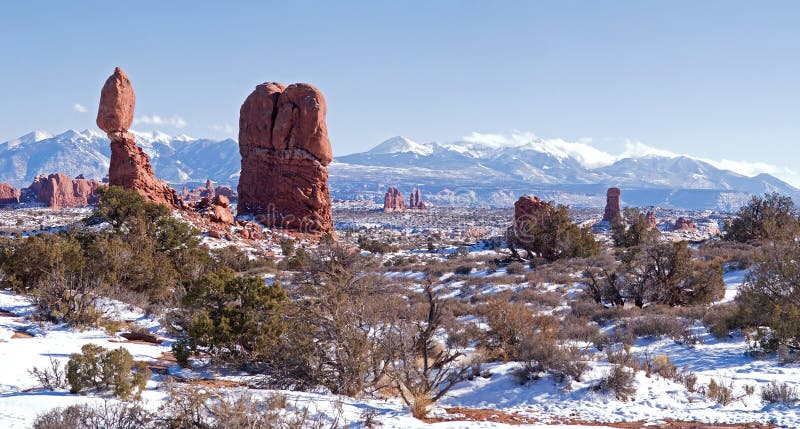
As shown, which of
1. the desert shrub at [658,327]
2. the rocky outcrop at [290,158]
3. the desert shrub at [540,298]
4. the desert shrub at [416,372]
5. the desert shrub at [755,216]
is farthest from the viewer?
the rocky outcrop at [290,158]

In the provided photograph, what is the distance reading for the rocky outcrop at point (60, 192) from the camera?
269 feet

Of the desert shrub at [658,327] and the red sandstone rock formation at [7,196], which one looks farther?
the red sandstone rock formation at [7,196]

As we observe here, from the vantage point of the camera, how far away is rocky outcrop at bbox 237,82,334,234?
3953 cm

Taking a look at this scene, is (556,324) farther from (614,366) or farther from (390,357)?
(390,357)

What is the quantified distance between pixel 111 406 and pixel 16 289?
9.64 meters

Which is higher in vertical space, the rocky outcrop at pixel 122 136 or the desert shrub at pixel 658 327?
the rocky outcrop at pixel 122 136

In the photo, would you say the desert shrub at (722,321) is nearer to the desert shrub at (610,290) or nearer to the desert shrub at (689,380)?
the desert shrub at (689,380)

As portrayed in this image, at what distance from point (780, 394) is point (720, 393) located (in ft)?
2.36

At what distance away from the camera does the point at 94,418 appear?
4859 mm

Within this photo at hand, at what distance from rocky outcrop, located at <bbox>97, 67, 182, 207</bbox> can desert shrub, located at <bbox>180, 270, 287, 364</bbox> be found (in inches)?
897

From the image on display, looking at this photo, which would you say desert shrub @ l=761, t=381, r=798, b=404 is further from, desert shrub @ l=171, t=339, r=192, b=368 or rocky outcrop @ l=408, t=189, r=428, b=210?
rocky outcrop @ l=408, t=189, r=428, b=210

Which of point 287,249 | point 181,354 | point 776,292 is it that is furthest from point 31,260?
point 287,249

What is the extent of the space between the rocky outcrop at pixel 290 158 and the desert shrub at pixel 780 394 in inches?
1354

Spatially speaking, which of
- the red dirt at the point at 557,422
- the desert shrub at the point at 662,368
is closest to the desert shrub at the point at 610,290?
the desert shrub at the point at 662,368
